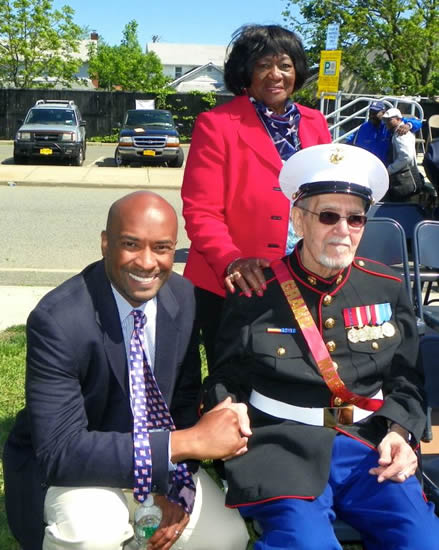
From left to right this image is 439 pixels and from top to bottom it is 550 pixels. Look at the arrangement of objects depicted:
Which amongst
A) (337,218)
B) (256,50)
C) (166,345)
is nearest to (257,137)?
(256,50)

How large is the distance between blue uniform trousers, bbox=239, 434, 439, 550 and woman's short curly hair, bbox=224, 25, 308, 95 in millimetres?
1657

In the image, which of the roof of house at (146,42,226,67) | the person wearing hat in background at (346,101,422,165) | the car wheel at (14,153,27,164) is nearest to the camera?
the person wearing hat in background at (346,101,422,165)

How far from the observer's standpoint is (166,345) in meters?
2.61

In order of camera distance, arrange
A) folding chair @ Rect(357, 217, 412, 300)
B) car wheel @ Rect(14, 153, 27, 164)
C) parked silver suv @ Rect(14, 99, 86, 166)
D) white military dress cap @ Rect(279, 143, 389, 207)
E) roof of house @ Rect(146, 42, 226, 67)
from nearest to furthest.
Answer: white military dress cap @ Rect(279, 143, 389, 207), folding chair @ Rect(357, 217, 412, 300), parked silver suv @ Rect(14, 99, 86, 166), car wheel @ Rect(14, 153, 27, 164), roof of house @ Rect(146, 42, 226, 67)

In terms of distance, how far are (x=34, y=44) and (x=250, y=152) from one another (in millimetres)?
34627

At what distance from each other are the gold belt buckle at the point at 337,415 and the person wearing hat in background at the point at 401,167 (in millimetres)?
5333

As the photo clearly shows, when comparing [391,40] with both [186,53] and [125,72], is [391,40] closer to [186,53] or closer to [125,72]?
[125,72]

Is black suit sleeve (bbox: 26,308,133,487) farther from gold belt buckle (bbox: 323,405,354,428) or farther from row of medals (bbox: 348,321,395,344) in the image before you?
row of medals (bbox: 348,321,395,344)

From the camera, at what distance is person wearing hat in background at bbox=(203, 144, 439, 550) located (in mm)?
2463

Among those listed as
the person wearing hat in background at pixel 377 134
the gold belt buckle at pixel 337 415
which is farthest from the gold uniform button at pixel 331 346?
the person wearing hat in background at pixel 377 134

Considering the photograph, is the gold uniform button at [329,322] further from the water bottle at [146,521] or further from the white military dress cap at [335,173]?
the water bottle at [146,521]

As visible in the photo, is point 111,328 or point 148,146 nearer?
Result: point 111,328

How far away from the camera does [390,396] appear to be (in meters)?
2.69

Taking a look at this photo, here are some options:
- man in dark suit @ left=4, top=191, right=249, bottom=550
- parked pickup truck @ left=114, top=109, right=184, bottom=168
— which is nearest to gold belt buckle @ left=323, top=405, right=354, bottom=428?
man in dark suit @ left=4, top=191, right=249, bottom=550
